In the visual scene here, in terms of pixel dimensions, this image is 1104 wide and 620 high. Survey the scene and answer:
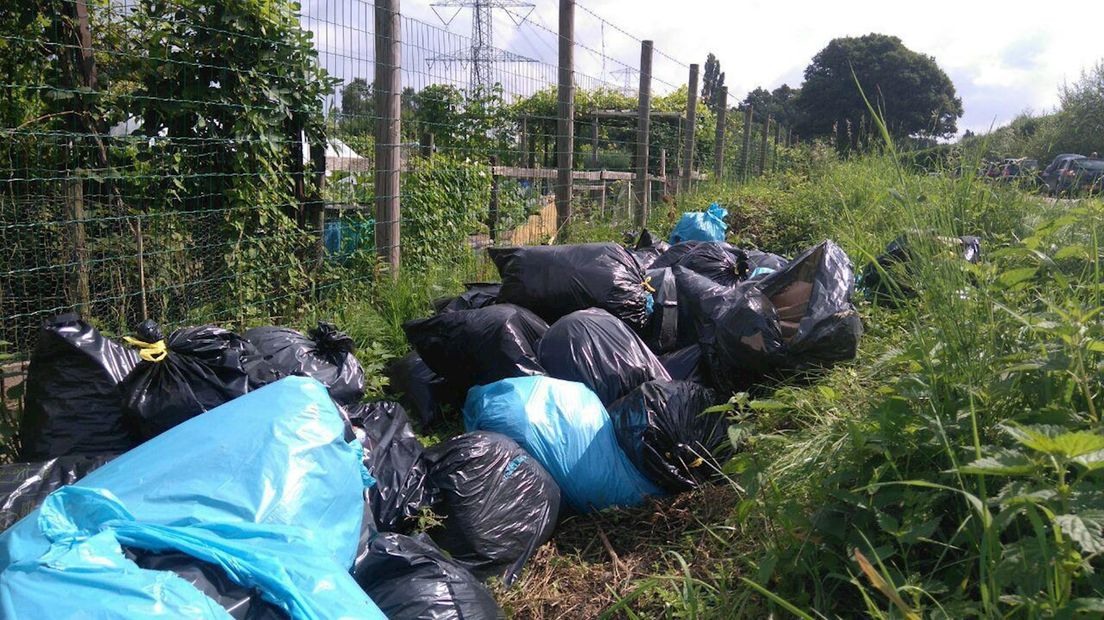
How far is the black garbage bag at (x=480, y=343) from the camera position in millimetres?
3127

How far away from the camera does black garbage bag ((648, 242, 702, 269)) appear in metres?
4.13

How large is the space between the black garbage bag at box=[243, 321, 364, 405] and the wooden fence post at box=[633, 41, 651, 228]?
4.58 meters

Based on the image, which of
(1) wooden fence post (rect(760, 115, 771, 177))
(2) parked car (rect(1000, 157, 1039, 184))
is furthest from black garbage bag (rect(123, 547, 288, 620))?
(1) wooden fence post (rect(760, 115, 771, 177))

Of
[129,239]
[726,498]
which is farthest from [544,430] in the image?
[129,239]

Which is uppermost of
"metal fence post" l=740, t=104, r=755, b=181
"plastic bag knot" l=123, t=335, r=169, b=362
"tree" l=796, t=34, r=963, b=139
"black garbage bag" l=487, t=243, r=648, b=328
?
"tree" l=796, t=34, r=963, b=139

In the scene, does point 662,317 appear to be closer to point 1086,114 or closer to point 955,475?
point 955,475

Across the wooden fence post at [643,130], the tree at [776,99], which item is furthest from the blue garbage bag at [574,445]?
the tree at [776,99]

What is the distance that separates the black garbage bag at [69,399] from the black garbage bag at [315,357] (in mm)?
435

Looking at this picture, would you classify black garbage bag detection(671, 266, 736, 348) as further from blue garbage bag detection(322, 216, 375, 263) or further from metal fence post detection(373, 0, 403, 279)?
blue garbage bag detection(322, 216, 375, 263)

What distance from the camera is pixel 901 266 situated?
1.96 m

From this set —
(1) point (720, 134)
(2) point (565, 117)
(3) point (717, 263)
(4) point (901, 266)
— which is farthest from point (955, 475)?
(1) point (720, 134)

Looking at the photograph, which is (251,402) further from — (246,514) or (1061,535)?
(1061,535)

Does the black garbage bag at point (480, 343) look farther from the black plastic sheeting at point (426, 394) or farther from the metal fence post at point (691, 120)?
the metal fence post at point (691, 120)

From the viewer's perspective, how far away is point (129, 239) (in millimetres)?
3299
